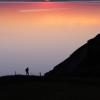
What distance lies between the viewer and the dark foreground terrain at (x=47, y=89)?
19219mm

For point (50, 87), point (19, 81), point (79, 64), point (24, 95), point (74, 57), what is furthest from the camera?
point (74, 57)

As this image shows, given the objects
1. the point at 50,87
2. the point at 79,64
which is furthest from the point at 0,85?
the point at 79,64

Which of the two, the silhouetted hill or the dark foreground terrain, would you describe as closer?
the dark foreground terrain

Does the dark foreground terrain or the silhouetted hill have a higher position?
the silhouetted hill

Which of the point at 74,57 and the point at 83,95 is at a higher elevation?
the point at 74,57

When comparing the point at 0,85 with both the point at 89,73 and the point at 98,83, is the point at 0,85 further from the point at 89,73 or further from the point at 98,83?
the point at 89,73

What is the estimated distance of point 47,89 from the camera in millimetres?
21453

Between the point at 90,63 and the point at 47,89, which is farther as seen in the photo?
the point at 90,63

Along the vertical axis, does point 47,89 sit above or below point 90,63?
below

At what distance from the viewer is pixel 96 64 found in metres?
35.4

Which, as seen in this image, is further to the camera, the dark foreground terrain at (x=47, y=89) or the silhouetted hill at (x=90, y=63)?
the silhouetted hill at (x=90, y=63)

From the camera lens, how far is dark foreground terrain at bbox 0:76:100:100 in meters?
19.2

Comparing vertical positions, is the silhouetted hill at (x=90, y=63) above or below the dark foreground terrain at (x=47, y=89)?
above

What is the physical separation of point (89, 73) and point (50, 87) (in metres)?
12.5
